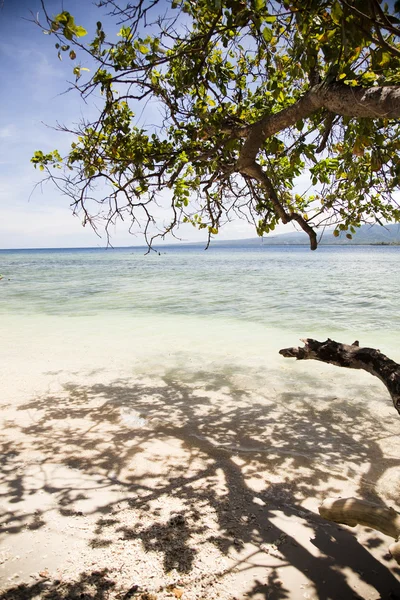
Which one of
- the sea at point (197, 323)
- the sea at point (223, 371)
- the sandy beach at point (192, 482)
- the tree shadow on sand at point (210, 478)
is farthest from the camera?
the sea at point (197, 323)

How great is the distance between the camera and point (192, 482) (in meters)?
3.85

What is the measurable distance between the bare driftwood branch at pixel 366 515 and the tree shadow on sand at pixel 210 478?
1.33ft

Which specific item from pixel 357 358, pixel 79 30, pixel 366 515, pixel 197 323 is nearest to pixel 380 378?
pixel 357 358

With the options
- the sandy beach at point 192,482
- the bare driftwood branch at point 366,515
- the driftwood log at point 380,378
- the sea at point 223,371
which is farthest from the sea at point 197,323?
the bare driftwood branch at point 366,515

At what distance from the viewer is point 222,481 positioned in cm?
388

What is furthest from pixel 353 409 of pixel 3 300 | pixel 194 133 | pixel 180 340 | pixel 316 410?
pixel 3 300

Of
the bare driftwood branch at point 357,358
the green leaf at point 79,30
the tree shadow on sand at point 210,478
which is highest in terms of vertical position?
the green leaf at point 79,30

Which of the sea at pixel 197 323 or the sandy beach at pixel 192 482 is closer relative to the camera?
the sandy beach at pixel 192 482

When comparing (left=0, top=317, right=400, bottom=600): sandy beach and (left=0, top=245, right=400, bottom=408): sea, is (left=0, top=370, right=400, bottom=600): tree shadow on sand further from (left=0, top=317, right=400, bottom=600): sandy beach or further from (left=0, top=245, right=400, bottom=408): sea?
(left=0, top=245, right=400, bottom=408): sea

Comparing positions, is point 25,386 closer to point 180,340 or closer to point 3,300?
point 180,340

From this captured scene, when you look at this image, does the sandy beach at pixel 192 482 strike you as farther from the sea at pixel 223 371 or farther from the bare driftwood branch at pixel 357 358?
the bare driftwood branch at pixel 357 358

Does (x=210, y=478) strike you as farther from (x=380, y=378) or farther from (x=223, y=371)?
(x=223, y=371)

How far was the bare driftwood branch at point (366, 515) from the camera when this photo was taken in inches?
96.7

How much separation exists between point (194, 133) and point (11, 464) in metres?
4.62
